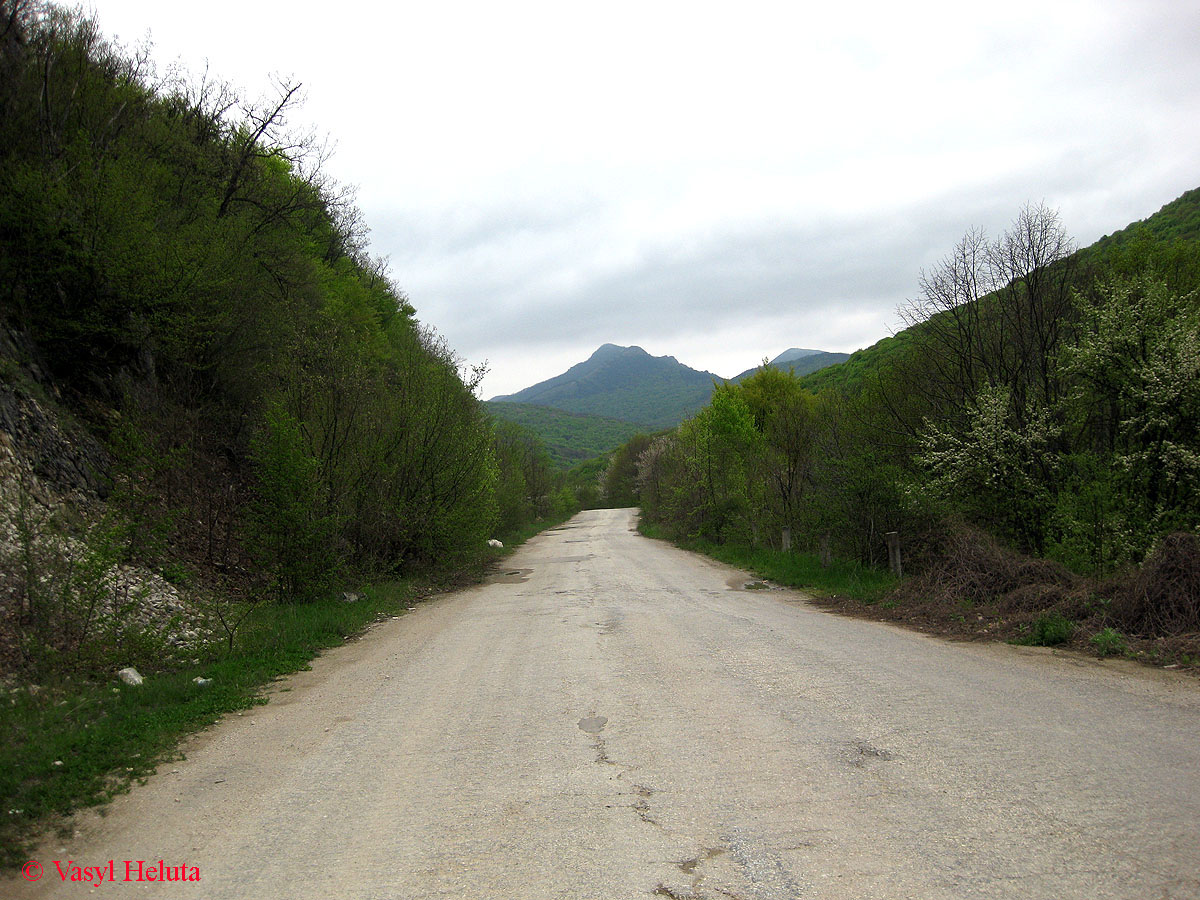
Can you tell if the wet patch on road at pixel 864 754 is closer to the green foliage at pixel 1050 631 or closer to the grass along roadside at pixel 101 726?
the grass along roadside at pixel 101 726

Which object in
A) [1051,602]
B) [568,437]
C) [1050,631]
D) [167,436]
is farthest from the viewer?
[568,437]

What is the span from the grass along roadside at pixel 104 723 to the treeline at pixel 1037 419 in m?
11.7

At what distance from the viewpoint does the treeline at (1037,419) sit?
33.7 ft

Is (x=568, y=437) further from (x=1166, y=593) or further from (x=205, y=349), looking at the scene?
(x=1166, y=593)

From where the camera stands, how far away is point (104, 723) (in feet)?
19.4

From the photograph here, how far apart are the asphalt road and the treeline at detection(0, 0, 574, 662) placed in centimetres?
427

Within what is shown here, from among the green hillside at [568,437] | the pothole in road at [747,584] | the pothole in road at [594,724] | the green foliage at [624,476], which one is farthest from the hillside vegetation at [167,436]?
the green hillside at [568,437]

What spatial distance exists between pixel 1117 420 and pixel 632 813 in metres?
11.6

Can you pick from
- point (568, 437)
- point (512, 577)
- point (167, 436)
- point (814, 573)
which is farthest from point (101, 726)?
point (568, 437)

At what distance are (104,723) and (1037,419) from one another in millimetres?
14692

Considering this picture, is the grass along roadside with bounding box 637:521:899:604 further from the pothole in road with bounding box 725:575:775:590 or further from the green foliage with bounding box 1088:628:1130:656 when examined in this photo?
the green foliage with bounding box 1088:628:1130:656

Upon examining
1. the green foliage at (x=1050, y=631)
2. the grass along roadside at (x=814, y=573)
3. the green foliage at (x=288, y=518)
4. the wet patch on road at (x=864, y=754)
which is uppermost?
the green foliage at (x=288, y=518)

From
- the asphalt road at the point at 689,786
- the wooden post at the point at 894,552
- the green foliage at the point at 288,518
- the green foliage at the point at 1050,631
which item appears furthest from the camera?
the wooden post at the point at 894,552

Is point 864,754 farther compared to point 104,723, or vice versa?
point 104,723
